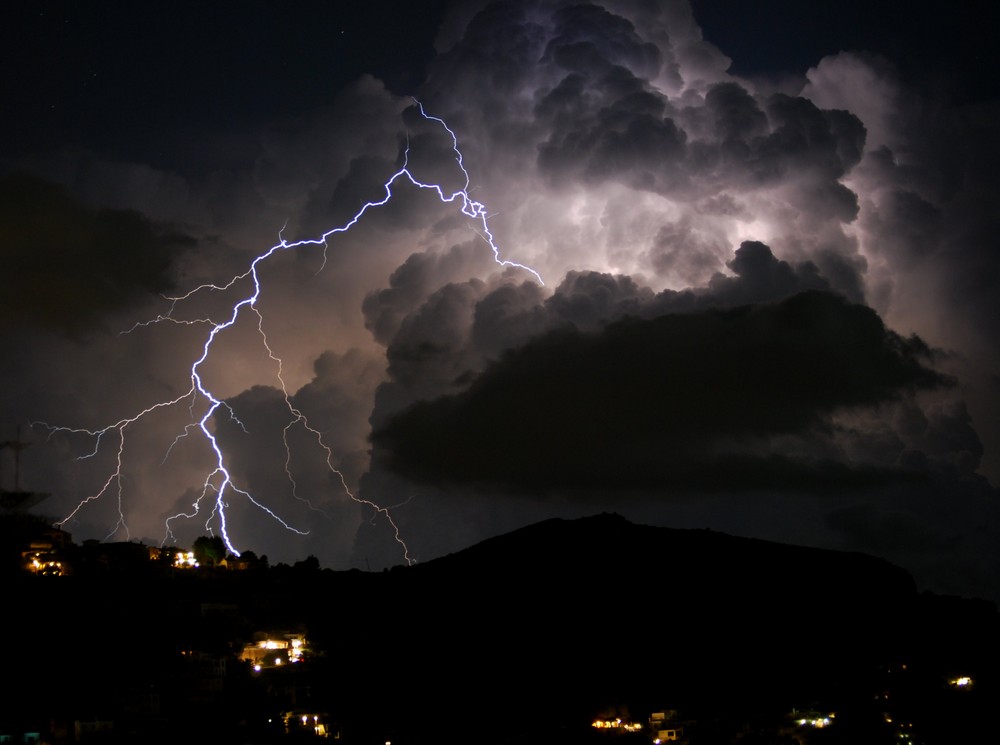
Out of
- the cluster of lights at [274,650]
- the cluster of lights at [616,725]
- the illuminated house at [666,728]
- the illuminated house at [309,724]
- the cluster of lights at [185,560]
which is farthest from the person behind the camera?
the cluster of lights at [185,560]

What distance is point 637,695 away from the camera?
4444 cm

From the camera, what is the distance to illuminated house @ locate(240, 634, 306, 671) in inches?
1531

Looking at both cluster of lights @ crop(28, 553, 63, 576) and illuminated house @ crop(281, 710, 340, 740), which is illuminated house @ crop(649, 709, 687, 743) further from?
cluster of lights @ crop(28, 553, 63, 576)

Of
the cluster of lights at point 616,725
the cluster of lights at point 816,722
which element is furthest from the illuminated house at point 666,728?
the cluster of lights at point 816,722

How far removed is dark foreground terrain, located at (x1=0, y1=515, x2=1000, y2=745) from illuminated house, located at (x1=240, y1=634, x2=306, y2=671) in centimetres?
54

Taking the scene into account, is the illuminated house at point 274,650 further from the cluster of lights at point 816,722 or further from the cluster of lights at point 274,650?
the cluster of lights at point 816,722

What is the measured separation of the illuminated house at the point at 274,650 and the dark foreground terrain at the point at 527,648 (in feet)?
1.78

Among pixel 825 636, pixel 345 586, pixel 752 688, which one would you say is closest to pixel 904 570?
pixel 825 636

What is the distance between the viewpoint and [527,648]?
5234 centimetres

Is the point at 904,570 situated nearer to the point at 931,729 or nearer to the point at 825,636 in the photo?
the point at 825,636

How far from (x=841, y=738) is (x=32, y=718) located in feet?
98.8

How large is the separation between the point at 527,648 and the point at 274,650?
16413 millimetres

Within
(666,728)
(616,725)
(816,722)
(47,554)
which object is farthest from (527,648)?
(47,554)

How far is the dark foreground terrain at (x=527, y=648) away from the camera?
1256 inches
